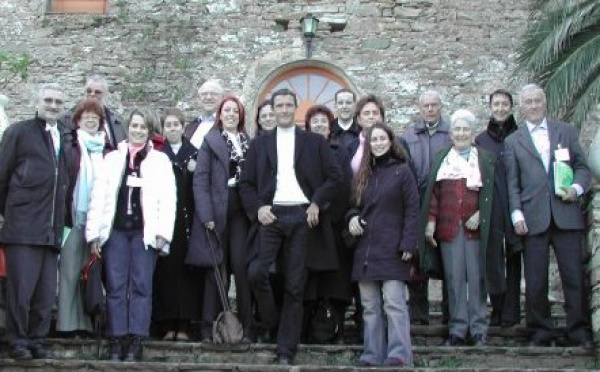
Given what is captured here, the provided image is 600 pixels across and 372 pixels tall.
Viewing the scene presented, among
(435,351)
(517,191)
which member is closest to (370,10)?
(517,191)

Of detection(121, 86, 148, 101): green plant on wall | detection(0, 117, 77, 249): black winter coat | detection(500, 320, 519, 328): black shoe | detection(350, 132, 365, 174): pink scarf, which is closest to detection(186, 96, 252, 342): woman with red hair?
detection(350, 132, 365, 174): pink scarf

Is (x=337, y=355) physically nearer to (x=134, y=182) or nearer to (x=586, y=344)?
(x=586, y=344)

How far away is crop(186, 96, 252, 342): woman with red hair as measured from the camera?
25.8 ft

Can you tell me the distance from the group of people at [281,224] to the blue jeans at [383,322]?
1 cm

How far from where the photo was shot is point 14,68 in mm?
13906

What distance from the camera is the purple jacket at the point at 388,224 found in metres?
A: 7.45

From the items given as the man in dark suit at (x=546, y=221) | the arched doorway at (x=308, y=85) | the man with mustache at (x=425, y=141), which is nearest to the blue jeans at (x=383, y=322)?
the man with mustache at (x=425, y=141)

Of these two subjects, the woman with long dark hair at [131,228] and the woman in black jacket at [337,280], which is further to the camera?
the woman in black jacket at [337,280]

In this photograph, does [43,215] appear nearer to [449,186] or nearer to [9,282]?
[9,282]

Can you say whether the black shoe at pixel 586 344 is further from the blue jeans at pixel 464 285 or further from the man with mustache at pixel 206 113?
the man with mustache at pixel 206 113

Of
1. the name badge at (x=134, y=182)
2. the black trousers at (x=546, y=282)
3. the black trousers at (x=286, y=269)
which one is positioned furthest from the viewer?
the black trousers at (x=546, y=282)

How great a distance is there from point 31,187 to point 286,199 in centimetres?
171

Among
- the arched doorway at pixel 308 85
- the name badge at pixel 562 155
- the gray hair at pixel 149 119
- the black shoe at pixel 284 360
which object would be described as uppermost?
the arched doorway at pixel 308 85

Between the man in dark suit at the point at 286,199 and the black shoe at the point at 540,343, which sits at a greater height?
the man in dark suit at the point at 286,199
